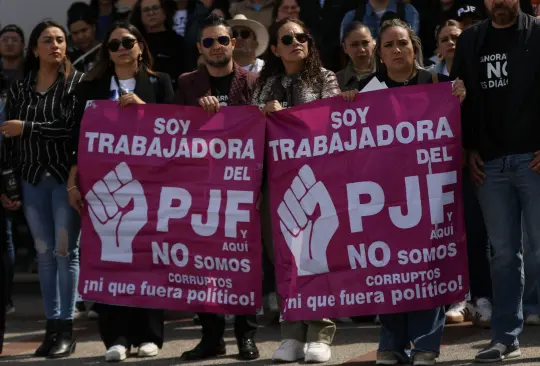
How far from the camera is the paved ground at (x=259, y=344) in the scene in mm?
7730

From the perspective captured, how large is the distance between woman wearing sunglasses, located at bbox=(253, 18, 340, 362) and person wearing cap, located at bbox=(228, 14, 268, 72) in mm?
2506

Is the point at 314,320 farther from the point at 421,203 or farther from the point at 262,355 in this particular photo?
the point at 421,203

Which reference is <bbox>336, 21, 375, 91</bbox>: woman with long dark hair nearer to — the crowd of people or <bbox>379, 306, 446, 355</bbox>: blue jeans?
the crowd of people

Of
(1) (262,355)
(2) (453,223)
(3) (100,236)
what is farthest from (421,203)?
(3) (100,236)

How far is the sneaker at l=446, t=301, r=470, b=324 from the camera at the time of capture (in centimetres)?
888

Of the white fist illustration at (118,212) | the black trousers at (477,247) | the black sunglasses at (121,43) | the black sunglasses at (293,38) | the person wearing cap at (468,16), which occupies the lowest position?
the black trousers at (477,247)

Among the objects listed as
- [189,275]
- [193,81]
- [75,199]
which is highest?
[193,81]

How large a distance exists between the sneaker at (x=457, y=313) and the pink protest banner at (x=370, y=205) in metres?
1.58

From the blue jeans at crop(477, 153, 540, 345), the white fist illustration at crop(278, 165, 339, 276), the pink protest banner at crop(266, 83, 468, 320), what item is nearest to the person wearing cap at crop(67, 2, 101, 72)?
the pink protest banner at crop(266, 83, 468, 320)

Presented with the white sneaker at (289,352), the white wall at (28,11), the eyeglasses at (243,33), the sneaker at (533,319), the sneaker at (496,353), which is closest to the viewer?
the sneaker at (496,353)

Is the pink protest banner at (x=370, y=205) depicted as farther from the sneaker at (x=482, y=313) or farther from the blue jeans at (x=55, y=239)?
the blue jeans at (x=55, y=239)

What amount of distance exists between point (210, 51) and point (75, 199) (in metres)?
1.31

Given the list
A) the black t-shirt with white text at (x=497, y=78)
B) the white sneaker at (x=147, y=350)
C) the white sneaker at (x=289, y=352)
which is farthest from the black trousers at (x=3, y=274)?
the black t-shirt with white text at (x=497, y=78)

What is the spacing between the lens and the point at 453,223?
735 cm
